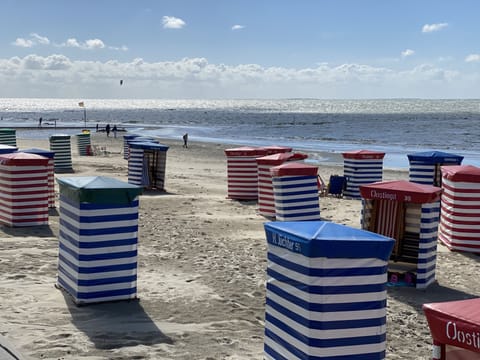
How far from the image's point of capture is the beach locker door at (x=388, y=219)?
10.5 metres

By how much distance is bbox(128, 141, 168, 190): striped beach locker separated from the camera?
20.2m

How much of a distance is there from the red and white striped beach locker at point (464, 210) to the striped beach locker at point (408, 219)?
8.23 feet

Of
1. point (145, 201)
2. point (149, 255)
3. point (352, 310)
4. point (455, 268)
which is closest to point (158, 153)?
point (145, 201)

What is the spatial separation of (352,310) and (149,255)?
6006 millimetres

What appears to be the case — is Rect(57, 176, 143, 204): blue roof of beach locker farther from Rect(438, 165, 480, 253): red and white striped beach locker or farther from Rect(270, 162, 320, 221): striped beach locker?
Rect(438, 165, 480, 253): red and white striped beach locker

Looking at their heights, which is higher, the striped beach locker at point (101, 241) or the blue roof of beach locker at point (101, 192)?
the blue roof of beach locker at point (101, 192)

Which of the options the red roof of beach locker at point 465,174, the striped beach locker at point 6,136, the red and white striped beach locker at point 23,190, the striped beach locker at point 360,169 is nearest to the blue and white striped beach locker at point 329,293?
the red roof of beach locker at point 465,174

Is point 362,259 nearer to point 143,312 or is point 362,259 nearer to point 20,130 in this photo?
point 143,312

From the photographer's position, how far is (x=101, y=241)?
7949mm

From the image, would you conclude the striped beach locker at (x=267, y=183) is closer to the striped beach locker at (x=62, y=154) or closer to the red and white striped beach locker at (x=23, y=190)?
the red and white striped beach locker at (x=23, y=190)

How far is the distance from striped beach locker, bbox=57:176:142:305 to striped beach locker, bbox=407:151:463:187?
35.6ft

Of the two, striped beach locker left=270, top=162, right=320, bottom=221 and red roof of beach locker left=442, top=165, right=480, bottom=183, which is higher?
red roof of beach locker left=442, top=165, right=480, bottom=183

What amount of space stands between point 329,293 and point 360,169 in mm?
15087

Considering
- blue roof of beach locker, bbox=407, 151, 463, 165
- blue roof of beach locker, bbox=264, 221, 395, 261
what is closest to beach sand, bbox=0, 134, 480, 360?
blue roof of beach locker, bbox=264, 221, 395, 261
